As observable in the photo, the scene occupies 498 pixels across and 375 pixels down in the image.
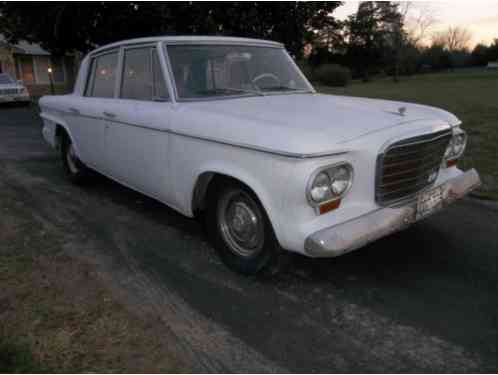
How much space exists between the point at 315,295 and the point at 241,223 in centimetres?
75

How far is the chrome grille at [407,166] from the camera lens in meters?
2.78

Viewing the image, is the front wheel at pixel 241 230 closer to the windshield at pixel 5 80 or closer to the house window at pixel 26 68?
the windshield at pixel 5 80

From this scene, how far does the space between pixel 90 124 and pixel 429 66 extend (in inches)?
2522

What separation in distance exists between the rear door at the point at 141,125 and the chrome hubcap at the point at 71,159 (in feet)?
4.83

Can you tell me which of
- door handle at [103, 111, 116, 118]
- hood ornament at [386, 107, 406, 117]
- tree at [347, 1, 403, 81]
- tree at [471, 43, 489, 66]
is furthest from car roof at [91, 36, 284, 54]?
tree at [471, 43, 489, 66]

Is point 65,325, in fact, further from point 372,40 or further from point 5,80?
point 372,40

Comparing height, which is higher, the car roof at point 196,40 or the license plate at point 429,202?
the car roof at point 196,40

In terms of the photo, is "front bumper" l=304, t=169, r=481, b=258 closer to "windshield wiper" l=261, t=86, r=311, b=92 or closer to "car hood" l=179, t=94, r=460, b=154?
"car hood" l=179, t=94, r=460, b=154

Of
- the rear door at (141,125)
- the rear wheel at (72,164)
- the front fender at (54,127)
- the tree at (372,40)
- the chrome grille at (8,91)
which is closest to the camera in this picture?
the rear door at (141,125)

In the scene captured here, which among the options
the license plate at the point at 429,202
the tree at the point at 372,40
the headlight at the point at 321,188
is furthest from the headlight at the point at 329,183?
the tree at the point at 372,40

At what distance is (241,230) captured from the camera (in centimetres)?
324

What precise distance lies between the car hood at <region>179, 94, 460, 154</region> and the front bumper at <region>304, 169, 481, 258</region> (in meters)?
0.51

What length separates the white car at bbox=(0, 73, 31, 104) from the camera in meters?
17.2

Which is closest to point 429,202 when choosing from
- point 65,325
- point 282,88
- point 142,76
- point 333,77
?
point 282,88
